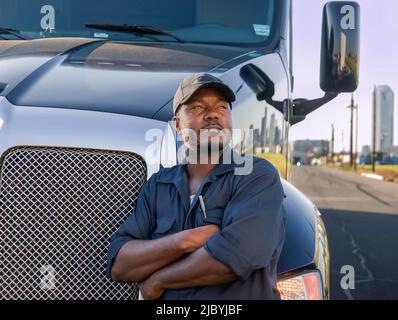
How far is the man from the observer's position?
2.11 m

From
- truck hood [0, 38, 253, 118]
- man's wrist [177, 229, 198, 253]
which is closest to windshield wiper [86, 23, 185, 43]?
truck hood [0, 38, 253, 118]

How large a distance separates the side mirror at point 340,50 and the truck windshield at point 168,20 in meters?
0.35

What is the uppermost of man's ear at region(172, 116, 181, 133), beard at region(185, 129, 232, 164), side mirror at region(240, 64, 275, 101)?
side mirror at region(240, 64, 275, 101)

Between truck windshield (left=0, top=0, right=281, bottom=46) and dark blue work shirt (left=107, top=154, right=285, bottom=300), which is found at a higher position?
truck windshield (left=0, top=0, right=281, bottom=46)

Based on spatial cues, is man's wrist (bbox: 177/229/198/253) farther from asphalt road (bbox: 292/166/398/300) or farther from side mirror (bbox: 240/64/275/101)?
asphalt road (bbox: 292/166/398/300)

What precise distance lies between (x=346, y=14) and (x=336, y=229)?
7742mm

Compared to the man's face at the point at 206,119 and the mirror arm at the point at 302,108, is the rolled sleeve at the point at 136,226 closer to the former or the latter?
the man's face at the point at 206,119

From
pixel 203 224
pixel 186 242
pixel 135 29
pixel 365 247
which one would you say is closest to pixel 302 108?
pixel 135 29

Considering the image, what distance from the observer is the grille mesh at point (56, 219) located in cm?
236

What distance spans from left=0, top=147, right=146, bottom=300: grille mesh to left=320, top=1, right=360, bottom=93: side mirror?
6.15 feet

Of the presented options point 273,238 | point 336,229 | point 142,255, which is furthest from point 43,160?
point 336,229

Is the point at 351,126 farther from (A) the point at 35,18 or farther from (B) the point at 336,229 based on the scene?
(A) the point at 35,18

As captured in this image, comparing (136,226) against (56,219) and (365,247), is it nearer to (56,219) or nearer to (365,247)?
(56,219)

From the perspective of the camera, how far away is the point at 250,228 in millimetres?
2119
